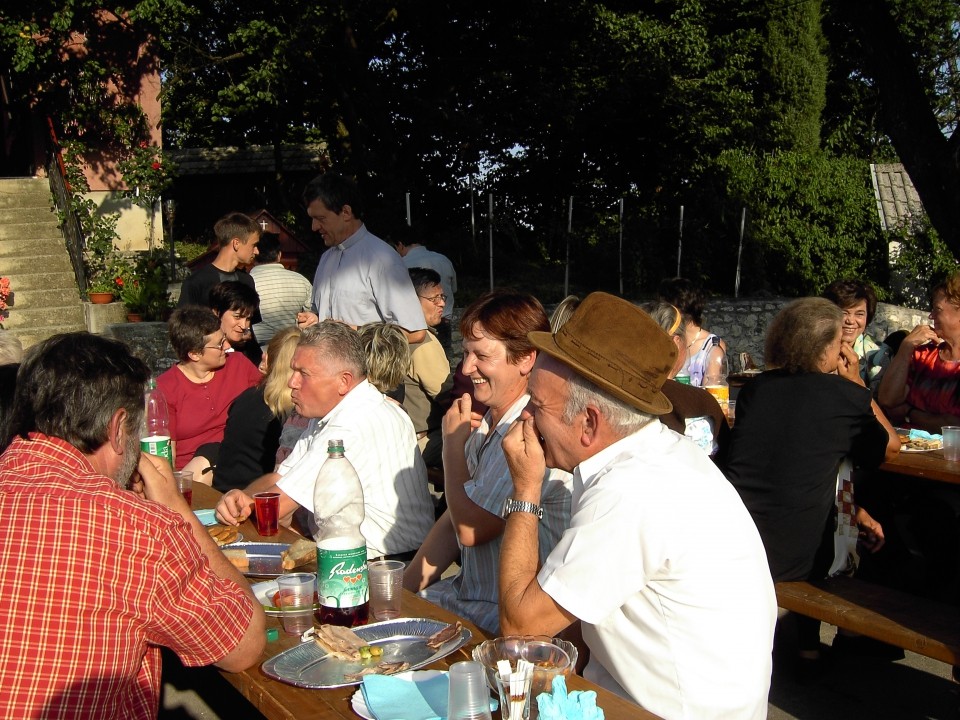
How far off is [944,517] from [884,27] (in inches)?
241

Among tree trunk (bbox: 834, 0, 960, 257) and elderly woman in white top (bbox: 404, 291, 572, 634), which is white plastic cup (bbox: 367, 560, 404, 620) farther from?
tree trunk (bbox: 834, 0, 960, 257)

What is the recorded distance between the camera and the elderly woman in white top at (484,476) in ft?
9.21

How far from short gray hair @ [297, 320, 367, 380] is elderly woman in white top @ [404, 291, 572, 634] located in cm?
48

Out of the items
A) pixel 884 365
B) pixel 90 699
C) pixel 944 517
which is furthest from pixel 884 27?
pixel 90 699

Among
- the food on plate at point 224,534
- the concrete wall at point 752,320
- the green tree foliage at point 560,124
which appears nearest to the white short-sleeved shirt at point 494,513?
the food on plate at point 224,534

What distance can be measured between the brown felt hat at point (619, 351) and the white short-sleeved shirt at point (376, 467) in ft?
4.76

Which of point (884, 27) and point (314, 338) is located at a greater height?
point (884, 27)

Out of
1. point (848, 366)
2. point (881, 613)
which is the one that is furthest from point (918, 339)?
point (881, 613)

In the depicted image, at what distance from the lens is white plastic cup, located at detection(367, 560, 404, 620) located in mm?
2484

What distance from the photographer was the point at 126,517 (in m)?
1.94

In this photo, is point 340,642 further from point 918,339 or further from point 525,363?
point 918,339

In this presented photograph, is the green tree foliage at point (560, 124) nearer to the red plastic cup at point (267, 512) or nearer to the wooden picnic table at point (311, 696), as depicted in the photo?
the red plastic cup at point (267, 512)

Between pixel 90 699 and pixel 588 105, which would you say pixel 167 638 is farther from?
pixel 588 105

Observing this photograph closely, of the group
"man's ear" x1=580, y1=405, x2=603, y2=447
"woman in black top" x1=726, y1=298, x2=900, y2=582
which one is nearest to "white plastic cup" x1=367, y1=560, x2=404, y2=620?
"man's ear" x1=580, y1=405, x2=603, y2=447
